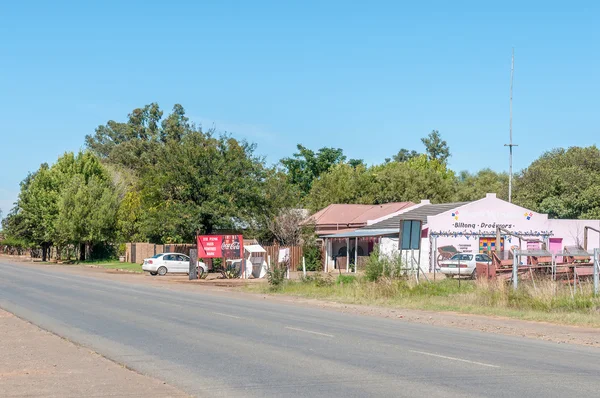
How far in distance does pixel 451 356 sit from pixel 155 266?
37538 mm

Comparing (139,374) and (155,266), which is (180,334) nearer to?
(139,374)

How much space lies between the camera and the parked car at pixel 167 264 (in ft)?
161

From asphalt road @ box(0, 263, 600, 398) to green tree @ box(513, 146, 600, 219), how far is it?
50.6 m

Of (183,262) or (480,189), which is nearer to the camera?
(183,262)

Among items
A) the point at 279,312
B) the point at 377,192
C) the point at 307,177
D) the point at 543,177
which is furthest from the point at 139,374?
the point at 307,177

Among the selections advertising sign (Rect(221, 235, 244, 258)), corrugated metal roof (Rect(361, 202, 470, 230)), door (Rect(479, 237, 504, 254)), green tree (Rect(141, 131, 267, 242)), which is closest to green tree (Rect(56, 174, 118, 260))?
green tree (Rect(141, 131, 267, 242))

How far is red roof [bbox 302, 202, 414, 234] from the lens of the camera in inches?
2383

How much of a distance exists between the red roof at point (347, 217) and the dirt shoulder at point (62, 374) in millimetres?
44438

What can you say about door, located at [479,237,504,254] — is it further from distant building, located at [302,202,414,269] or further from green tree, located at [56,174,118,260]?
green tree, located at [56,174,118,260]

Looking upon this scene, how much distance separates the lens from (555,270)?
28016 millimetres

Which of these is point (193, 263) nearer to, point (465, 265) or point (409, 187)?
point (465, 265)

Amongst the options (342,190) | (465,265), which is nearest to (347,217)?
(342,190)

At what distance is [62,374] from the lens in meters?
11.2

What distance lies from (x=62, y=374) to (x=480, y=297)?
56.4 ft
